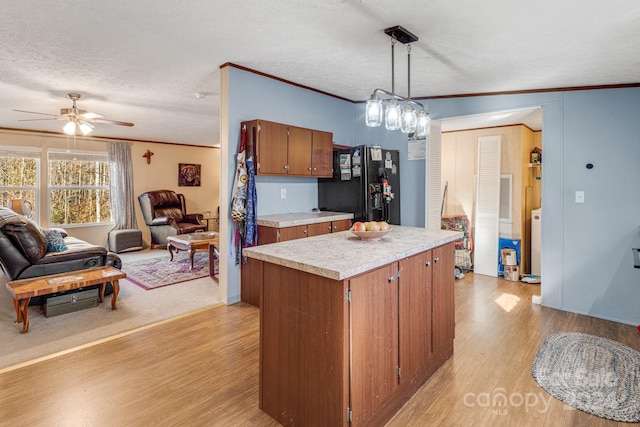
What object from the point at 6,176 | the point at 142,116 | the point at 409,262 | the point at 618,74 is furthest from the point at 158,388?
the point at 6,176

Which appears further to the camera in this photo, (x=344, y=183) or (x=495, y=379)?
(x=344, y=183)

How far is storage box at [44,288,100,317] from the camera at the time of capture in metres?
3.33

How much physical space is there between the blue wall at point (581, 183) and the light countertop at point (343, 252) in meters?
1.71

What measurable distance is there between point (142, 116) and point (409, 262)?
5264mm

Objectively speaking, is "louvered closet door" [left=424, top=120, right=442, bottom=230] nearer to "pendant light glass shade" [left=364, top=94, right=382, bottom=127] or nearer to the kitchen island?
"pendant light glass shade" [left=364, top=94, right=382, bottom=127]

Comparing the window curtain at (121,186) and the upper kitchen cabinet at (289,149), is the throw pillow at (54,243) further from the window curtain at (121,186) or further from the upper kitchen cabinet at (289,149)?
the window curtain at (121,186)

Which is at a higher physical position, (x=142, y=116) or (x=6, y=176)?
(x=142, y=116)

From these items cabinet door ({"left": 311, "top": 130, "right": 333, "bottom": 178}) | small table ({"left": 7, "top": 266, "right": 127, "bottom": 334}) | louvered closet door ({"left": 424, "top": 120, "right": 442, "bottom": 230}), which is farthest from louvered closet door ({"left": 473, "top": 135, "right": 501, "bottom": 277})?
small table ({"left": 7, "top": 266, "right": 127, "bottom": 334})

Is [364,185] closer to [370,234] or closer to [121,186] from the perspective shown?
[370,234]

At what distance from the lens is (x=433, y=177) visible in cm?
432

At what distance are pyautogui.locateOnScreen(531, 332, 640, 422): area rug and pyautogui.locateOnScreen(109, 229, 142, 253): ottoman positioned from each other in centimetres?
689

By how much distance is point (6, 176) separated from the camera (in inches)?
247

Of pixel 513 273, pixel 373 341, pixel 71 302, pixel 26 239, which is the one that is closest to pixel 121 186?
pixel 26 239

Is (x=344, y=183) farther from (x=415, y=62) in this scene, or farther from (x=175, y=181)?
(x=175, y=181)
